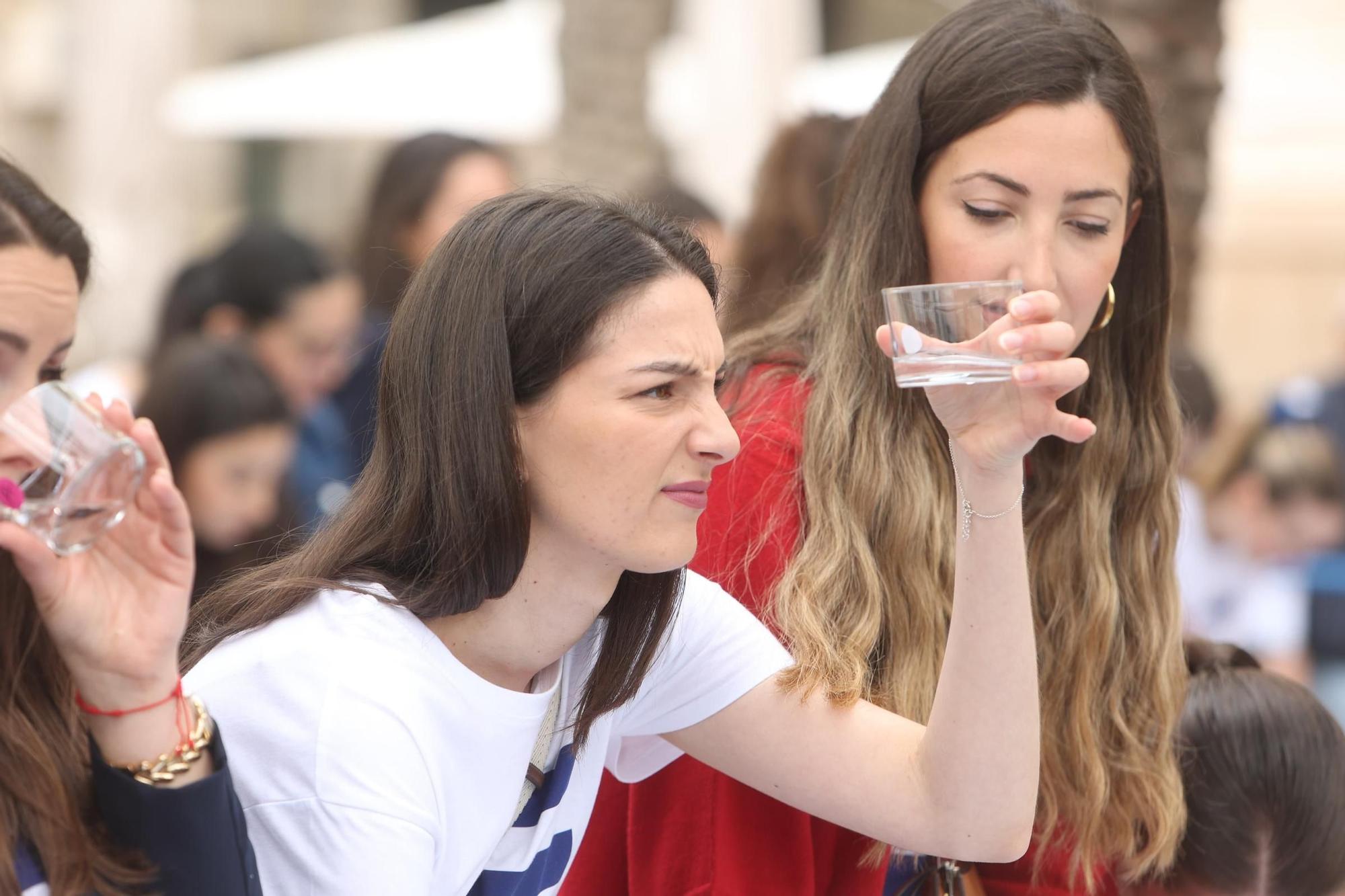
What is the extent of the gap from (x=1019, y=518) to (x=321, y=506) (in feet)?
9.57

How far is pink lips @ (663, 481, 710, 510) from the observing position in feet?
6.60

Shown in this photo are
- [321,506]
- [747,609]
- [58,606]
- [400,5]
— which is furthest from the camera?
[400,5]

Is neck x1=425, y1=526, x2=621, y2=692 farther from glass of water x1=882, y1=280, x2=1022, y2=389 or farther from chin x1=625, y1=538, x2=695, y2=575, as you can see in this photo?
glass of water x1=882, y1=280, x2=1022, y2=389

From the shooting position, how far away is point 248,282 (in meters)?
5.36

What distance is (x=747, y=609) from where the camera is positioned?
2.41m

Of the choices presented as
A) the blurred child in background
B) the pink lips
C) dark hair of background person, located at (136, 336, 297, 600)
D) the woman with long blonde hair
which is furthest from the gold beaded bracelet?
the blurred child in background

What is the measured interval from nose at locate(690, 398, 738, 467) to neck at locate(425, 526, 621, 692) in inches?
7.4

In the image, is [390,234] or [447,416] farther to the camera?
[390,234]

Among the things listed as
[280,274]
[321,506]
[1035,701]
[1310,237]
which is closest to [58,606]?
[1035,701]

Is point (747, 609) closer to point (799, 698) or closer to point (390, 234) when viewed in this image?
point (799, 698)

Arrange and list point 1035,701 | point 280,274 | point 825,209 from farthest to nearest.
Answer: point 280,274 < point 825,209 < point 1035,701

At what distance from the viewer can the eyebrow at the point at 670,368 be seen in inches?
78.4

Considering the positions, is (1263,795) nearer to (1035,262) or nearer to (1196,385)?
(1035,262)

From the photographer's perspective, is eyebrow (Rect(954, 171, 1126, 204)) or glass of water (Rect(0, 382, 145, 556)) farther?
eyebrow (Rect(954, 171, 1126, 204))
